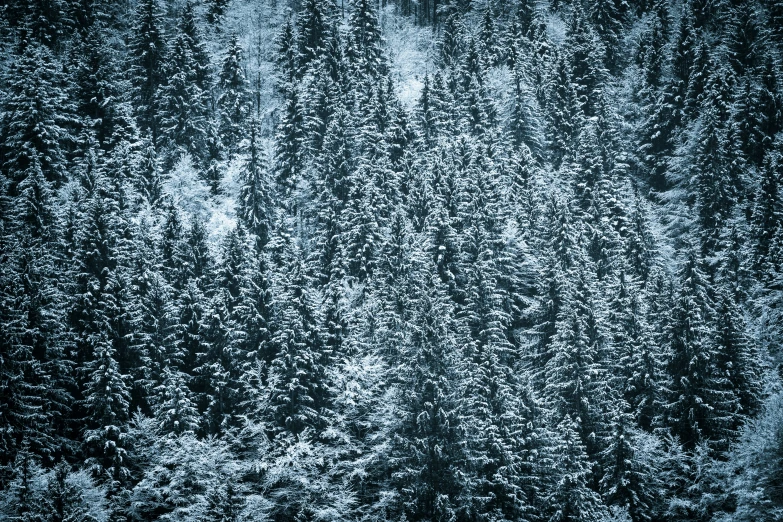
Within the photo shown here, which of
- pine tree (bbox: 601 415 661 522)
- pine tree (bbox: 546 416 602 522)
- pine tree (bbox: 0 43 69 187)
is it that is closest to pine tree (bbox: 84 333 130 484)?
pine tree (bbox: 546 416 602 522)

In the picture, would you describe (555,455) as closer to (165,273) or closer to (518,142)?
(165,273)

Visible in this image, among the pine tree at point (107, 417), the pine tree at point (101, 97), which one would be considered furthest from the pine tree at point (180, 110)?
the pine tree at point (107, 417)

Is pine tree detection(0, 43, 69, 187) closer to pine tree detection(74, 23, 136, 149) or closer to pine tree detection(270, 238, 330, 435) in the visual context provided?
pine tree detection(74, 23, 136, 149)

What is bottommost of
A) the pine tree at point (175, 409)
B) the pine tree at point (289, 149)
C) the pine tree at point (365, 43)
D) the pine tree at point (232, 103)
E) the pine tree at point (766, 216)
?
the pine tree at point (175, 409)

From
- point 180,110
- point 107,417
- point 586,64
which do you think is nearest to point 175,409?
point 107,417

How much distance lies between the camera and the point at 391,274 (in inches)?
1837

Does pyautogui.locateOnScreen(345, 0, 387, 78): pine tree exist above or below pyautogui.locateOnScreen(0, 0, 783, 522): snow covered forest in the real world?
above

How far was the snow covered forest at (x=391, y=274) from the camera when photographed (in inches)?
1335

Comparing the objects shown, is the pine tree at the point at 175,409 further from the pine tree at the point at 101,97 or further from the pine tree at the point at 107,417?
the pine tree at the point at 101,97

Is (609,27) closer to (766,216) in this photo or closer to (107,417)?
(766,216)

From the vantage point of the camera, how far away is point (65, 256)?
44.8m

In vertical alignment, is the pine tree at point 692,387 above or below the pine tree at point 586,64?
below

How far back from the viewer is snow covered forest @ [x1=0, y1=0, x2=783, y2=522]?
3391 centimetres

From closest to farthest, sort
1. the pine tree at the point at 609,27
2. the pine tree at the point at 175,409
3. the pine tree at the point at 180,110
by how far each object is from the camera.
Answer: the pine tree at the point at 175,409, the pine tree at the point at 180,110, the pine tree at the point at 609,27
